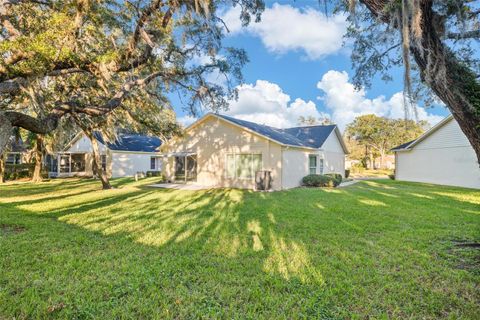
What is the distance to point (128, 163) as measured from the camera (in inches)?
979

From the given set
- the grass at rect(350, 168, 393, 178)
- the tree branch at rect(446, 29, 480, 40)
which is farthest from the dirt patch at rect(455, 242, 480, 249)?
the grass at rect(350, 168, 393, 178)

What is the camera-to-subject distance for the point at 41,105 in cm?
679

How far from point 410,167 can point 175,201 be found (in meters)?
18.3

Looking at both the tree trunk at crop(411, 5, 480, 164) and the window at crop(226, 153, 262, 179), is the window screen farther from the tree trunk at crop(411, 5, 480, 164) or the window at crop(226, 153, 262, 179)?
the tree trunk at crop(411, 5, 480, 164)

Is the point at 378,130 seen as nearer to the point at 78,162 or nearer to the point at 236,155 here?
the point at 236,155

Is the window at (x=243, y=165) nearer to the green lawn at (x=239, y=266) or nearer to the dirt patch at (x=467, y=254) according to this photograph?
the green lawn at (x=239, y=266)

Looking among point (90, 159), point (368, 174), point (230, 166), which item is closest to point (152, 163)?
point (90, 159)

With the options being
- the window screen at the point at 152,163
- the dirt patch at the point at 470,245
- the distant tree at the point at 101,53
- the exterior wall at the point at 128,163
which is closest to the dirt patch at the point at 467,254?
the dirt patch at the point at 470,245

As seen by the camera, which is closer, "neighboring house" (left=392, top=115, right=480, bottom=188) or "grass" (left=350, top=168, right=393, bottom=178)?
"neighboring house" (left=392, top=115, right=480, bottom=188)

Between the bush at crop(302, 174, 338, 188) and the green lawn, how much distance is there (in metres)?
7.73

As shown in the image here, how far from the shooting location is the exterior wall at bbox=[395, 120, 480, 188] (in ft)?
51.6

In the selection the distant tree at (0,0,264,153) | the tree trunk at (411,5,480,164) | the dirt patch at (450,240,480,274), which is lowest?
the dirt patch at (450,240,480,274)

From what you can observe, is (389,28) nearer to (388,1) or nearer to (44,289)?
(388,1)

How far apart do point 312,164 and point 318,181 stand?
227 cm
